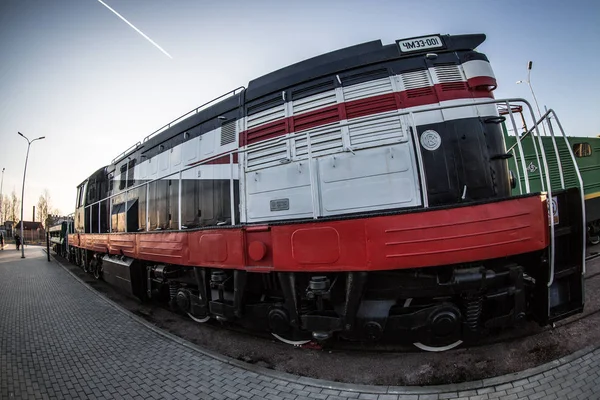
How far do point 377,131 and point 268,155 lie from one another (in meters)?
1.41

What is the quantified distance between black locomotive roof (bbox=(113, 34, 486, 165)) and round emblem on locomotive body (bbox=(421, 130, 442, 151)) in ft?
3.13

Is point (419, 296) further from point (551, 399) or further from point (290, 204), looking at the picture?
point (290, 204)

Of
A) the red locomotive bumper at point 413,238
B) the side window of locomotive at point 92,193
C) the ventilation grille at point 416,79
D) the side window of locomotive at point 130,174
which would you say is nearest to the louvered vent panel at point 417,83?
the ventilation grille at point 416,79

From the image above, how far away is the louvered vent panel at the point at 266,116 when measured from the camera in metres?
3.66

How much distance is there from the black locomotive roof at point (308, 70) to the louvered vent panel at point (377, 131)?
728 millimetres

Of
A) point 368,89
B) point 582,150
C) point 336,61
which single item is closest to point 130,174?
point 336,61

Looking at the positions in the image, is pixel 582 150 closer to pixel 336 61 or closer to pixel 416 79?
pixel 416 79

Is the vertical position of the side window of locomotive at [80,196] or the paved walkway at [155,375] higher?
the side window of locomotive at [80,196]

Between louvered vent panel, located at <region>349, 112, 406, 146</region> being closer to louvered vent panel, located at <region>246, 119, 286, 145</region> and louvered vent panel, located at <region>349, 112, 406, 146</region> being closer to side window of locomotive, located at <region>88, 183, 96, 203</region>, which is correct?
louvered vent panel, located at <region>246, 119, 286, 145</region>

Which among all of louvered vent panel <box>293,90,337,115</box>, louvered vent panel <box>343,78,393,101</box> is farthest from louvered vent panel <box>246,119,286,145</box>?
A: louvered vent panel <box>343,78,393,101</box>

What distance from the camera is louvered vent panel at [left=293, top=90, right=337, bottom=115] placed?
3359 mm

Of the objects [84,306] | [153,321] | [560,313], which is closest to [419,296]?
[560,313]

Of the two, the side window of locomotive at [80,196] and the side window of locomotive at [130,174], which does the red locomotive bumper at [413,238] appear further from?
the side window of locomotive at [80,196]

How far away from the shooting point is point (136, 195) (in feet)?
20.5
